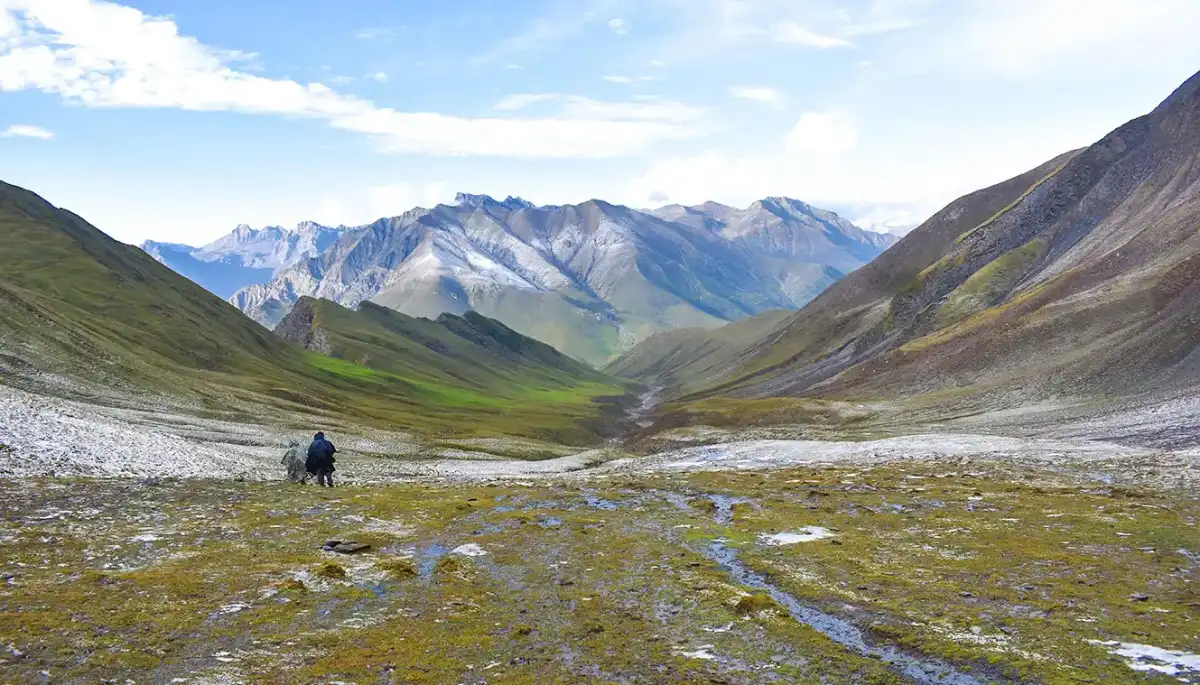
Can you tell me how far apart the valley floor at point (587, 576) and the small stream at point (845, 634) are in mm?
133

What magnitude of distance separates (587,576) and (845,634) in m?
11.8

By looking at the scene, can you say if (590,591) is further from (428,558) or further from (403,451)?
(403,451)

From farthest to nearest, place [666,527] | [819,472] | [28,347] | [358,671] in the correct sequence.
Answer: [28,347], [819,472], [666,527], [358,671]

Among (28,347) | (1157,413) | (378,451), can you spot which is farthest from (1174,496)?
(28,347)

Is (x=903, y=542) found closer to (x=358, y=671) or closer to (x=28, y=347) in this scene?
(x=358, y=671)

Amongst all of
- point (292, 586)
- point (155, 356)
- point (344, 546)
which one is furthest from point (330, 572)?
point (155, 356)

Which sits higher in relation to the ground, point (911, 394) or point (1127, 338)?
point (1127, 338)

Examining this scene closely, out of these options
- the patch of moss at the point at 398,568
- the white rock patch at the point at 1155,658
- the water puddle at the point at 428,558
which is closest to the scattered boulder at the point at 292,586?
the patch of moss at the point at 398,568

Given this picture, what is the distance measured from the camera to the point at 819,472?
71.6m

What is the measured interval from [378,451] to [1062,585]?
275 feet

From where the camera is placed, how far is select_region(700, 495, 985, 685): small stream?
20.2m

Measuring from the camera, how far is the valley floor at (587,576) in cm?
2089

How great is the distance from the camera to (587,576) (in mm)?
32375

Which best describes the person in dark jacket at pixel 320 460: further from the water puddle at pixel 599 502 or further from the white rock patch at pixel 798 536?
the white rock patch at pixel 798 536
